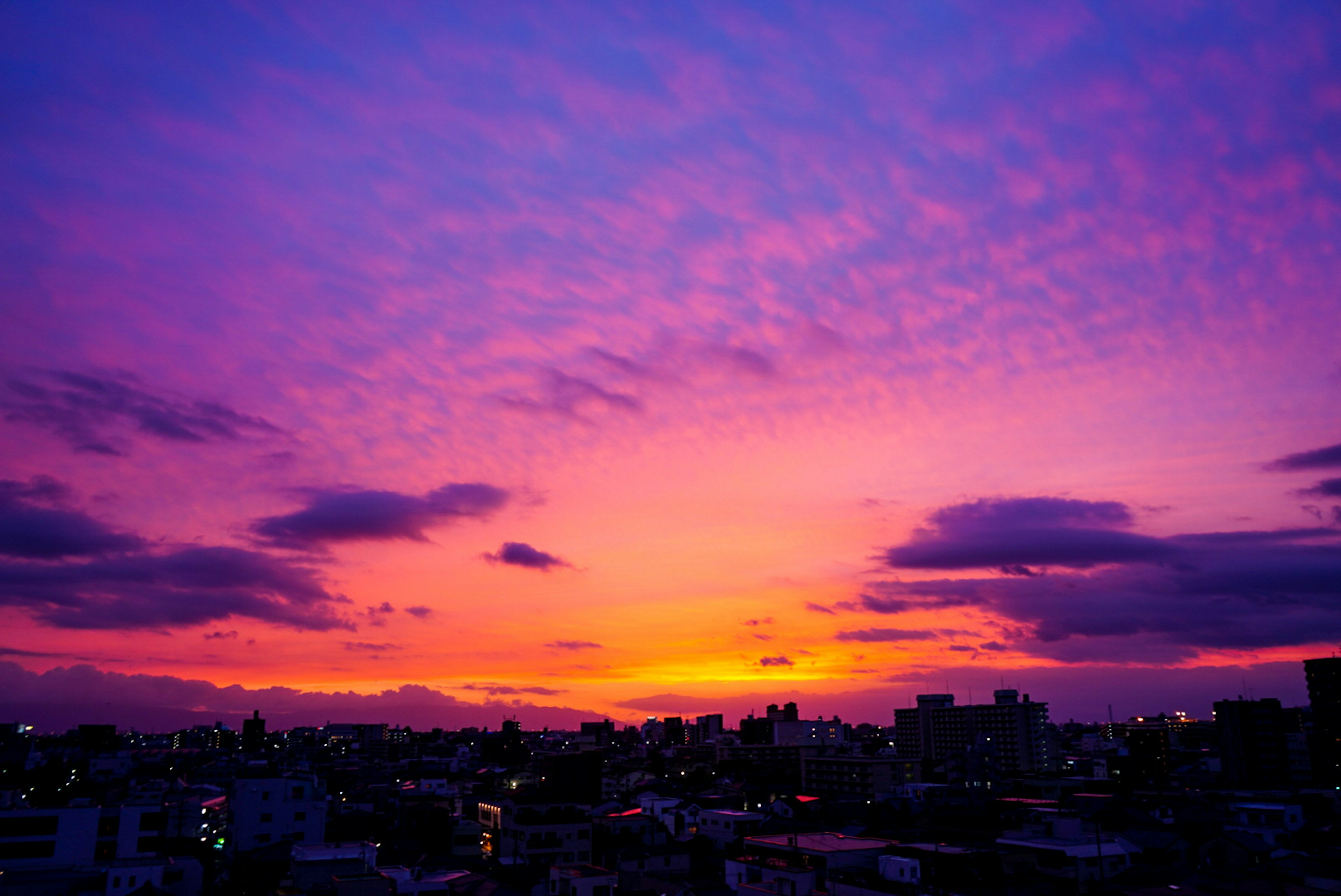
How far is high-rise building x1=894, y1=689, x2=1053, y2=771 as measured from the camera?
142625 mm

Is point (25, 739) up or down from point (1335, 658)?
down

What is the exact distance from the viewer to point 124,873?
141ft

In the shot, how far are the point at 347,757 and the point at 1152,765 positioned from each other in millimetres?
126338

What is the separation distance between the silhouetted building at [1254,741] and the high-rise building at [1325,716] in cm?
344

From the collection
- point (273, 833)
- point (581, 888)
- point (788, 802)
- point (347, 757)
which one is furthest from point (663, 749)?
point (581, 888)

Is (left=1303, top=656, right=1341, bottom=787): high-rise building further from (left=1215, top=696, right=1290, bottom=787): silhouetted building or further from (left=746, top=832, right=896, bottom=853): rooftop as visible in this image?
(left=746, top=832, right=896, bottom=853): rooftop

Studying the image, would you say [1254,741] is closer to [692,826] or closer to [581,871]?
[692,826]

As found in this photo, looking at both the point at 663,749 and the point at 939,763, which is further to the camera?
the point at 663,749

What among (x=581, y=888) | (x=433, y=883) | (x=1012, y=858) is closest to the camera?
(x=433, y=883)

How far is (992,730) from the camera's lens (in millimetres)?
149500

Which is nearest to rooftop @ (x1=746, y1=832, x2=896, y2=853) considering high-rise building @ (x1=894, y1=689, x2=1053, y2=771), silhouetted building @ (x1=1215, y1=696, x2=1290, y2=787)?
high-rise building @ (x1=894, y1=689, x2=1053, y2=771)

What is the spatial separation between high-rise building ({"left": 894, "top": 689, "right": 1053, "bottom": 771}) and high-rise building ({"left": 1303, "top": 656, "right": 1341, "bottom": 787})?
1483 inches

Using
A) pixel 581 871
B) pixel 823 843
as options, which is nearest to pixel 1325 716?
pixel 823 843

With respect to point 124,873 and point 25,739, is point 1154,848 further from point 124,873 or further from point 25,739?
point 25,739
